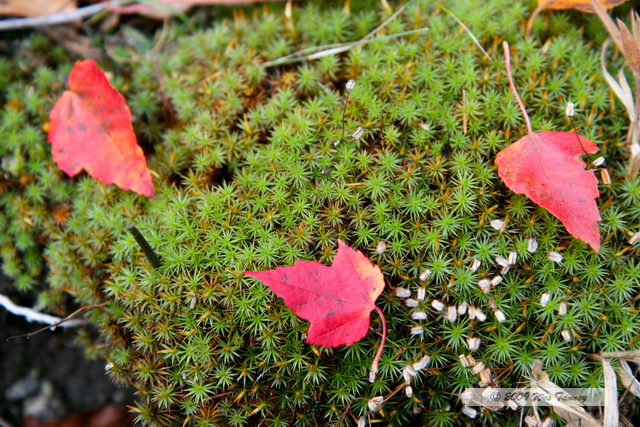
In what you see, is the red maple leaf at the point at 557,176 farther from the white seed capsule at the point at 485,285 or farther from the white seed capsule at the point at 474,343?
the white seed capsule at the point at 474,343

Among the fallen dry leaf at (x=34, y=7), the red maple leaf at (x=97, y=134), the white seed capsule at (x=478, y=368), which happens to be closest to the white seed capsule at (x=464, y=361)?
the white seed capsule at (x=478, y=368)

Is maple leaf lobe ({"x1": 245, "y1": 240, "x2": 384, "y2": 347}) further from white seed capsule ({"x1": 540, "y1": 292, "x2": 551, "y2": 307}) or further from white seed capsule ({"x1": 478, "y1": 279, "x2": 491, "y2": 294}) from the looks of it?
white seed capsule ({"x1": 540, "y1": 292, "x2": 551, "y2": 307})

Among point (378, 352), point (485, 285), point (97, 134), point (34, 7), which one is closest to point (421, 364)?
point (378, 352)

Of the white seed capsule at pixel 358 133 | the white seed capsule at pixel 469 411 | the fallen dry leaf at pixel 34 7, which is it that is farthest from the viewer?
the fallen dry leaf at pixel 34 7

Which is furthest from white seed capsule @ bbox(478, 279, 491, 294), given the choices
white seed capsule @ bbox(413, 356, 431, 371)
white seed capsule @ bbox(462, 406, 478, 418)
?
white seed capsule @ bbox(462, 406, 478, 418)

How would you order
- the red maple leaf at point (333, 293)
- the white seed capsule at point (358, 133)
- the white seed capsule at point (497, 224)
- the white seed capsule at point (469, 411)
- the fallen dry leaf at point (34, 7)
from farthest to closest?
the fallen dry leaf at point (34, 7) < the white seed capsule at point (358, 133) < the white seed capsule at point (497, 224) < the white seed capsule at point (469, 411) < the red maple leaf at point (333, 293)

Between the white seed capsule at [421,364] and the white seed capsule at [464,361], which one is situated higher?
the white seed capsule at [421,364]

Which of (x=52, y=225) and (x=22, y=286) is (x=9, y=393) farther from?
(x=52, y=225)
